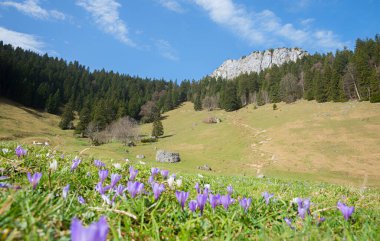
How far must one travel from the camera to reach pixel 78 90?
130000mm

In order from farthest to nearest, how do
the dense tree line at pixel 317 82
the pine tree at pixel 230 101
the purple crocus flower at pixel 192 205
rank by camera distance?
the pine tree at pixel 230 101 < the dense tree line at pixel 317 82 < the purple crocus flower at pixel 192 205

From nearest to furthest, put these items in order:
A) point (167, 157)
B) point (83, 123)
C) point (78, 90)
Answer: point (167, 157)
point (83, 123)
point (78, 90)

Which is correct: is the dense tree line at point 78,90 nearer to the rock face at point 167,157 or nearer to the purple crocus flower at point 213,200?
the rock face at point 167,157

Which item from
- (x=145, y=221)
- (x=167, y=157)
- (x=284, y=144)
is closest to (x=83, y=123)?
(x=167, y=157)

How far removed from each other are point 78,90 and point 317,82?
106 meters

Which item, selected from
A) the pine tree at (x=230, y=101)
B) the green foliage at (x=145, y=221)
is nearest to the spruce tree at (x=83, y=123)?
the pine tree at (x=230, y=101)

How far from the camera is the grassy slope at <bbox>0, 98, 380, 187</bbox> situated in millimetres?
36562

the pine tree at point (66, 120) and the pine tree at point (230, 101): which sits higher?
the pine tree at point (230, 101)

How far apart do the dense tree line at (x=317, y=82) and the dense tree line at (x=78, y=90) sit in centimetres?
2768

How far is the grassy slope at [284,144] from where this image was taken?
36562mm

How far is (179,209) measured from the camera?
6.43ft

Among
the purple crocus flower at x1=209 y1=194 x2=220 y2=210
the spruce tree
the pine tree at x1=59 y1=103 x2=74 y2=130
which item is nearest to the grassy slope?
the pine tree at x1=59 y1=103 x2=74 y2=130

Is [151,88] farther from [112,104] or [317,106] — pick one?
[317,106]

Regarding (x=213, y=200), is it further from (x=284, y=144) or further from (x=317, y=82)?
(x=317, y=82)
